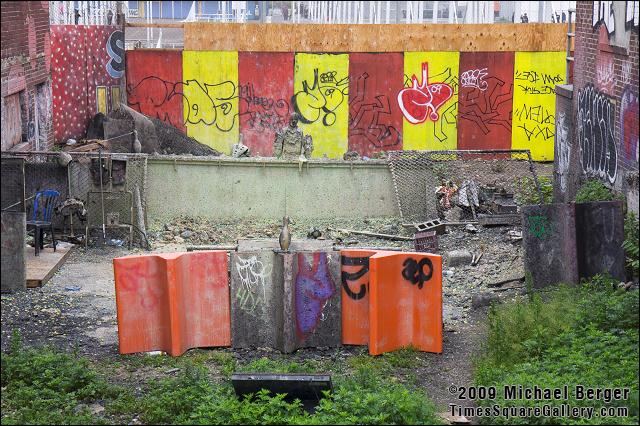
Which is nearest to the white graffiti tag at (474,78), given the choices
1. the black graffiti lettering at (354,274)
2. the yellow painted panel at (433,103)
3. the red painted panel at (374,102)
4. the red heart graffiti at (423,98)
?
the yellow painted panel at (433,103)

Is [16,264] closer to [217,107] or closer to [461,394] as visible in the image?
[461,394]

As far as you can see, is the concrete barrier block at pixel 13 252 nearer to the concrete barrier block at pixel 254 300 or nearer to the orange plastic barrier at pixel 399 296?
the concrete barrier block at pixel 254 300

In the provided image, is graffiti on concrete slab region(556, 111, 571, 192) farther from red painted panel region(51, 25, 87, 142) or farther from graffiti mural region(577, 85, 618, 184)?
red painted panel region(51, 25, 87, 142)

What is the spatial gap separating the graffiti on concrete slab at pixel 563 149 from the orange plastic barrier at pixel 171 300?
8.10 m

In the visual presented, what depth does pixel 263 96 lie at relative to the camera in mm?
26375

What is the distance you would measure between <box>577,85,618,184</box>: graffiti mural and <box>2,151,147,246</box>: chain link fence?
7679mm

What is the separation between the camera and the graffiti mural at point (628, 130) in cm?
1392

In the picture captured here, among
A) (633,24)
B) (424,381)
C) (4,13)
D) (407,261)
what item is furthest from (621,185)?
(4,13)

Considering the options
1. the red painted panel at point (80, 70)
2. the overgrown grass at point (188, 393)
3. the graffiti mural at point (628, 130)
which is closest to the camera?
the overgrown grass at point (188, 393)

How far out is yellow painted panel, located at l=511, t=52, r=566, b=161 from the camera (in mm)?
26297

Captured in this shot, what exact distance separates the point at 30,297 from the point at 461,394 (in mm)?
6611

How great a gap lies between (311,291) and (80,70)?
1436cm

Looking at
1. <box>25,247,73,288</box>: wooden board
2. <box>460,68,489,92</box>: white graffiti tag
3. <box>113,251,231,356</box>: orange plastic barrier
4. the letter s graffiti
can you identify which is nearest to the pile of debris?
the letter s graffiti

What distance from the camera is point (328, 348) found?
40.6 ft
